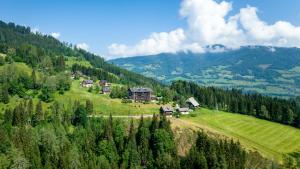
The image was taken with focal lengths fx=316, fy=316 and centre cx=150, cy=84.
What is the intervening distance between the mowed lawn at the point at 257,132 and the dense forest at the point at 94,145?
26400mm

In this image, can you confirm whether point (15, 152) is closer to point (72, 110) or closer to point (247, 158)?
point (72, 110)

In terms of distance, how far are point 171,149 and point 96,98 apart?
255 ft

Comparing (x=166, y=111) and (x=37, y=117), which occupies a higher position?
(x=166, y=111)

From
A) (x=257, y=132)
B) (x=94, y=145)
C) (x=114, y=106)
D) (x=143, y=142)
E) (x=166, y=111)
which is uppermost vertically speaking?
(x=114, y=106)

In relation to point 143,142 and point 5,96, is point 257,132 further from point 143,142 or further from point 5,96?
point 5,96

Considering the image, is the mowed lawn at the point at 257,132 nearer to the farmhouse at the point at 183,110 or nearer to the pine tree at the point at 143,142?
the farmhouse at the point at 183,110

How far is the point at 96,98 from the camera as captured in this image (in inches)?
7859

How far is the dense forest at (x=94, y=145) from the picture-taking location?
116 meters

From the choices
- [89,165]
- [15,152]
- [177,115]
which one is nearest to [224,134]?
[177,115]

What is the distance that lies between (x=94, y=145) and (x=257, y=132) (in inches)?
3673

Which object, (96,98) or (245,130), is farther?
(96,98)

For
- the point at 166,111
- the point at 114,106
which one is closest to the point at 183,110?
the point at 166,111

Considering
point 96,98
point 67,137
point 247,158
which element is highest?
point 96,98

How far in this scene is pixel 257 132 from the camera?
17562 centimetres
